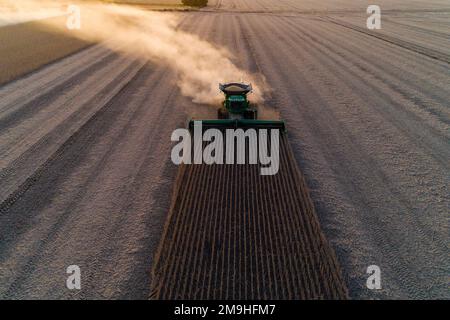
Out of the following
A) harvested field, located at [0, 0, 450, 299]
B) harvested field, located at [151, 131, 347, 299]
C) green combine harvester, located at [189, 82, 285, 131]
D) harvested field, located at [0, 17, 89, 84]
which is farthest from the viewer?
harvested field, located at [0, 17, 89, 84]

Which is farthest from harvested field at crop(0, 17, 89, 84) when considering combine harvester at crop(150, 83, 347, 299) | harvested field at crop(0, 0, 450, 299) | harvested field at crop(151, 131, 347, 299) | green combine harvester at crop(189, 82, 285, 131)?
harvested field at crop(151, 131, 347, 299)

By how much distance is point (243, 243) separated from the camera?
18.9 ft

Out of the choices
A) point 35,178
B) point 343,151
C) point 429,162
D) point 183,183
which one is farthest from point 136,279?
point 429,162

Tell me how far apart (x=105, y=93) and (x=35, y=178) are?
20.8ft

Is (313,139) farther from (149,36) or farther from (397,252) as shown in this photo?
(149,36)

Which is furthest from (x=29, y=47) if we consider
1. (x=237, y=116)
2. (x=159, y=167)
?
(x=159, y=167)

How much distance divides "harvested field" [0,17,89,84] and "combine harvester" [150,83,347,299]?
12.2m

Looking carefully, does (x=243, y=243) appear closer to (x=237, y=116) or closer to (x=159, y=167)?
(x=159, y=167)

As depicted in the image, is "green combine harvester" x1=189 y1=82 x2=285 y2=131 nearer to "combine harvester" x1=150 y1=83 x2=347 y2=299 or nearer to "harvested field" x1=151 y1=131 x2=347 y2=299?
"combine harvester" x1=150 y1=83 x2=347 y2=299

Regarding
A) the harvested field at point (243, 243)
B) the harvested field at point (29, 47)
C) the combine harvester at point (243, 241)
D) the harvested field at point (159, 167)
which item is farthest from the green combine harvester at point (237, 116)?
the harvested field at point (29, 47)

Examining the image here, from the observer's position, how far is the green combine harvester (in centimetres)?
929

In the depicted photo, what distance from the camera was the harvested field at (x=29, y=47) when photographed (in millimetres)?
16156

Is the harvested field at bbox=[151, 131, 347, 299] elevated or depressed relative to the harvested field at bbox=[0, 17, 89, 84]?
depressed

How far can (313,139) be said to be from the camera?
9.84m
